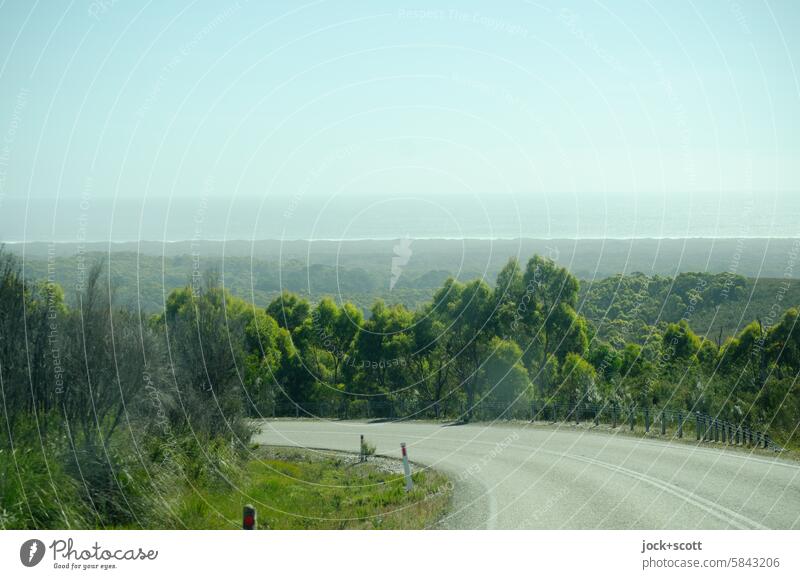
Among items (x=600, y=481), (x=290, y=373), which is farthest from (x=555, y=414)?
(x=600, y=481)

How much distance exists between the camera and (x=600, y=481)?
48.6 ft

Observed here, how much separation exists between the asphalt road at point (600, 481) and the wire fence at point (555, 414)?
1.09m

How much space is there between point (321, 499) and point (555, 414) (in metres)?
17.6

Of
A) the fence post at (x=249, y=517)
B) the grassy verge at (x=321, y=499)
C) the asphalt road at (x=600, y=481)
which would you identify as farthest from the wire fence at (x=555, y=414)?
the fence post at (x=249, y=517)

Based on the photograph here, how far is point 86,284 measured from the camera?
1202 centimetres

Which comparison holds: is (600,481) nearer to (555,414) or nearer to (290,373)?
(555,414)

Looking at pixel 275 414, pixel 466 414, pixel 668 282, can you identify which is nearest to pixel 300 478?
pixel 466 414

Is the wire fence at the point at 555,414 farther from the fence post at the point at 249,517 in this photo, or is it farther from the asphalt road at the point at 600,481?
the fence post at the point at 249,517

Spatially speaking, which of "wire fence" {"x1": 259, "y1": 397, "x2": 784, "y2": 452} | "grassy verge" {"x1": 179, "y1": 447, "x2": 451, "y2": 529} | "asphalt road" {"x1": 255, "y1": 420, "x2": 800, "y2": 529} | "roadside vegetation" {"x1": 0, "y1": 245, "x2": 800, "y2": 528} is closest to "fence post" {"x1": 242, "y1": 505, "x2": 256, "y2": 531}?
"grassy verge" {"x1": 179, "y1": 447, "x2": 451, "y2": 529}

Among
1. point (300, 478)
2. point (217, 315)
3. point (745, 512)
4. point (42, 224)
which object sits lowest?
point (300, 478)

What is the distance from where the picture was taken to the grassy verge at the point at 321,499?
11.9m

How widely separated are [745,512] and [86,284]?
1063cm
